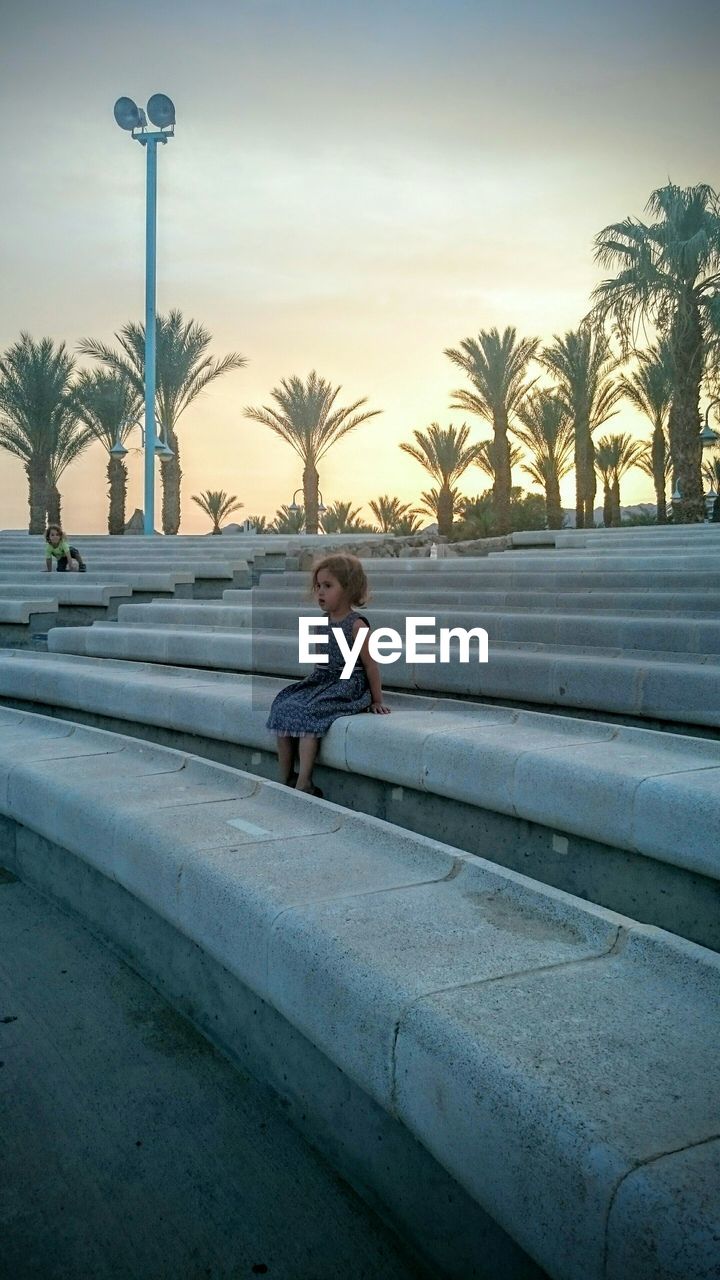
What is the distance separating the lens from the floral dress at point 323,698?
404 cm

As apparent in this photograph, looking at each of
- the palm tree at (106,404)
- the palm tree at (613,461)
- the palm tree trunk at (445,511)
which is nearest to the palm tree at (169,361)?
the palm tree at (106,404)

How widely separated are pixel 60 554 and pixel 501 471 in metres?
19.3

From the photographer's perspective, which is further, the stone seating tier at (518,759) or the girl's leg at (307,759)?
the girl's leg at (307,759)

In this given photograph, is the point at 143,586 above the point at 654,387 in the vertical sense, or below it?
below

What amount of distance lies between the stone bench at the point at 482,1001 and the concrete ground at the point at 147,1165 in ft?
0.70

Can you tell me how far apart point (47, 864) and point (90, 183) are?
50.7 feet

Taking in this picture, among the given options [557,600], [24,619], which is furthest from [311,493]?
[557,600]

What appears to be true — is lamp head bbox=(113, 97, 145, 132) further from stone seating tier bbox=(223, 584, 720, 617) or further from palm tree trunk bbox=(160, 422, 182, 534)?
stone seating tier bbox=(223, 584, 720, 617)

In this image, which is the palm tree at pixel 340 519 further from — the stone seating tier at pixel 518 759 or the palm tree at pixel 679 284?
the stone seating tier at pixel 518 759

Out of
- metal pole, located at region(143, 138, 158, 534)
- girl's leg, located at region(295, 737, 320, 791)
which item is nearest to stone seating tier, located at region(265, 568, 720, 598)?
girl's leg, located at region(295, 737, 320, 791)

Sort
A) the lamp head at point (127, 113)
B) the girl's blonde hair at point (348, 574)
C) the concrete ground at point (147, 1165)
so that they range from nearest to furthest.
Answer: the concrete ground at point (147, 1165)
the girl's blonde hair at point (348, 574)
the lamp head at point (127, 113)

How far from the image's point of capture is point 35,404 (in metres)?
29.5

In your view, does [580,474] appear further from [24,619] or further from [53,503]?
[24,619]

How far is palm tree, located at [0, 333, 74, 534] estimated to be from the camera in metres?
28.7
